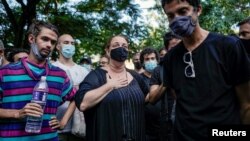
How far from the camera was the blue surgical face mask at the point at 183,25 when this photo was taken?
2.35 meters

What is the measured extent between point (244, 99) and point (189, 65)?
15.5 inches

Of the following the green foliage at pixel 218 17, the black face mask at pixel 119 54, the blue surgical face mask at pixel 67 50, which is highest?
the green foliage at pixel 218 17

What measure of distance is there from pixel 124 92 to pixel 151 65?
1610mm

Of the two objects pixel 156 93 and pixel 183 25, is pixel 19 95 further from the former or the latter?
pixel 183 25

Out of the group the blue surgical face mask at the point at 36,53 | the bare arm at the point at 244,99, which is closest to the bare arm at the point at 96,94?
the blue surgical face mask at the point at 36,53

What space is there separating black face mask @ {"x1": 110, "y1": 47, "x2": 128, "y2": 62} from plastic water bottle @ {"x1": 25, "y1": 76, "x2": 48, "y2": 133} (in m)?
1.14

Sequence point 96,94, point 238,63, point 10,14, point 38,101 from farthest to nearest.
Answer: point 10,14
point 96,94
point 38,101
point 238,63

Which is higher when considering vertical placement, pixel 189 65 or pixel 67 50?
pixel 67 50

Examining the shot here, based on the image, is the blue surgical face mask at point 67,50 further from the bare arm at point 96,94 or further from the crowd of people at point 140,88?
the bare arm at point 96,94

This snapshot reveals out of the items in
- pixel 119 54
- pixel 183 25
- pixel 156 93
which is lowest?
pixel 156 93

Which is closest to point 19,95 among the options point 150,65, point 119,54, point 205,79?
point 119,54

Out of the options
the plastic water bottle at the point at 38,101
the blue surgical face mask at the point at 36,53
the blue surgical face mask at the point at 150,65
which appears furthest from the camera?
the blue surgical face mask at the point at 150,65

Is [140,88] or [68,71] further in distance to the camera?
[68,71]

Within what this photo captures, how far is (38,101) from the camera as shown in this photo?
3.10 m
